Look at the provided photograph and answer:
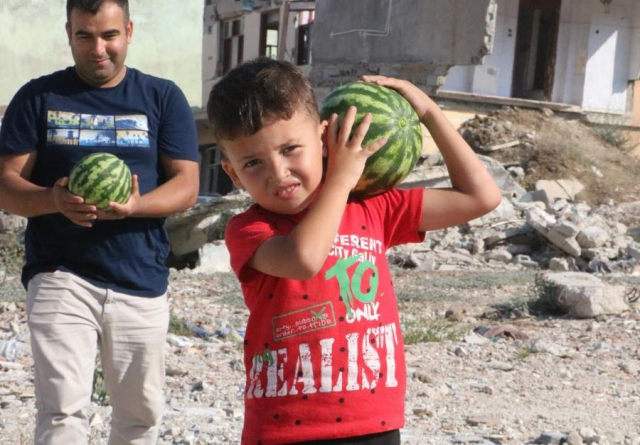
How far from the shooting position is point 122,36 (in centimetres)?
416

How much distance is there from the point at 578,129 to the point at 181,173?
1812 cm

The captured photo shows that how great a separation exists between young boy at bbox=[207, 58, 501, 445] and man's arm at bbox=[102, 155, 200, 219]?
106 cm

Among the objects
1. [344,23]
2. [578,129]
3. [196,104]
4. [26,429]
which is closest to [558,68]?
[578,129]

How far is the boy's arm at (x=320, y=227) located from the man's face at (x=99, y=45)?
1.62 metres

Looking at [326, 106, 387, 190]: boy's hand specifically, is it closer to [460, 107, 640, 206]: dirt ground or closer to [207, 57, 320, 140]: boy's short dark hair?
[207, 57, 320, 140]: boy's short dark hair

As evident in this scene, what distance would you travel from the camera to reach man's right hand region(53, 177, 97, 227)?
3713mm

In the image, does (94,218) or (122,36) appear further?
(122,36)

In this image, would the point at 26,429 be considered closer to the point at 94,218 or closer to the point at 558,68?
the point at 94,218

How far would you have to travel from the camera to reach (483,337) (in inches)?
322

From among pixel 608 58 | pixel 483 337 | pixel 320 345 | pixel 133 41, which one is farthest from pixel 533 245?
pixel 133 41

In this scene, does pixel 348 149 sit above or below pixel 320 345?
above

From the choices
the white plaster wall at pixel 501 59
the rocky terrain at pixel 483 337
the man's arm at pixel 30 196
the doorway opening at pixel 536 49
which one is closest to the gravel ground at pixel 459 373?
the rocky terrain at pixel 483 337

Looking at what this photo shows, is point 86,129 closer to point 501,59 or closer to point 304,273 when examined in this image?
point 304,273

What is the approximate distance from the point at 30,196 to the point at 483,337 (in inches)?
197
